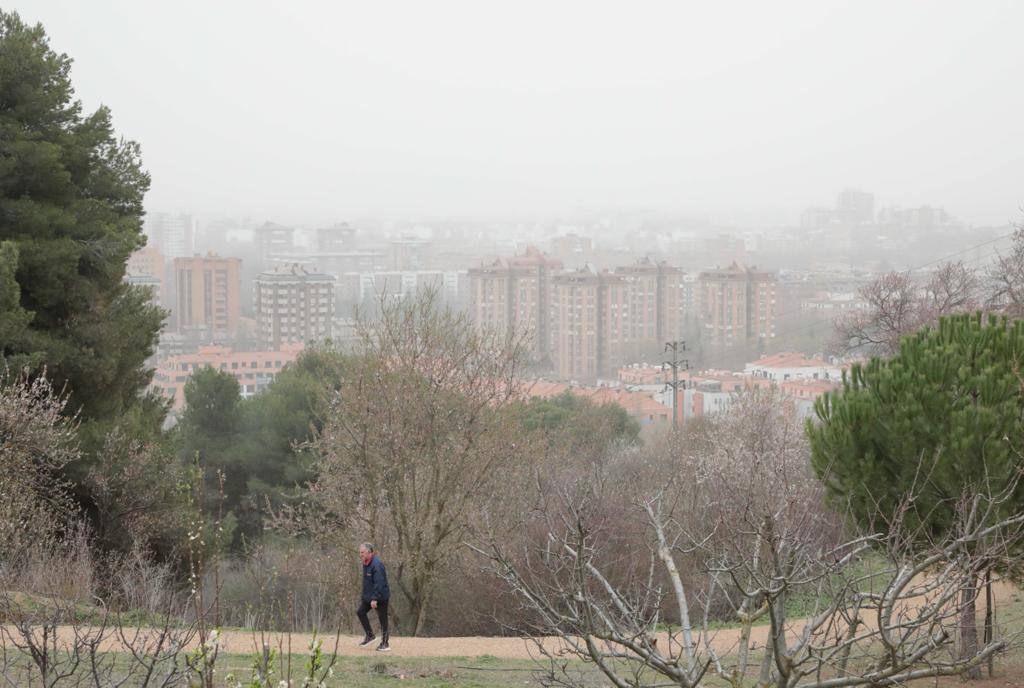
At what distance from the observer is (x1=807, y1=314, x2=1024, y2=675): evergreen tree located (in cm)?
976

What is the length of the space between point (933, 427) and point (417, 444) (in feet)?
26.2

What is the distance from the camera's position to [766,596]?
18.0 feet

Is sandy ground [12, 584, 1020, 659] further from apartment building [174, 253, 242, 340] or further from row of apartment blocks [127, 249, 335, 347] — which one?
apartment building [174, 253, 242, 340]

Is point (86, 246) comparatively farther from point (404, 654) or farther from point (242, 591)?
point (404, 654)

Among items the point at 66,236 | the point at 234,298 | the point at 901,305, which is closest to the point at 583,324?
the point at 234,298

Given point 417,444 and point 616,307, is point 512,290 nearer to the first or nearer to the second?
point 616,307

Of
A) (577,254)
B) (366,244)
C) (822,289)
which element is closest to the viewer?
(822,289)

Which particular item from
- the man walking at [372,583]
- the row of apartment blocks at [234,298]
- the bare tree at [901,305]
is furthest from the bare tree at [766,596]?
the row of apartment blocks at [234,298]

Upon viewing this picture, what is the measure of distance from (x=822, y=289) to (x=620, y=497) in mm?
77938

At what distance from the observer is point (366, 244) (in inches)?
6230

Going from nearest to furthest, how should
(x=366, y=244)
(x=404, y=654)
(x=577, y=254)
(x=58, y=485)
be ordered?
(x=404, y=654), (x=58, y=485), (x=577, y=254), (x=366, y=244)

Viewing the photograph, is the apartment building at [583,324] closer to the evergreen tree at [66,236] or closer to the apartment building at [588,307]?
the apartment building at [588,307]

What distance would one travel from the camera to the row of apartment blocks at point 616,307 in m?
78.3

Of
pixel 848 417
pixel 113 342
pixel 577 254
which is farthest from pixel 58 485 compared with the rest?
pixel 577 254
